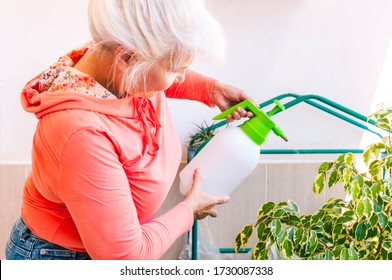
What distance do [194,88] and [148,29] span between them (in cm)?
38

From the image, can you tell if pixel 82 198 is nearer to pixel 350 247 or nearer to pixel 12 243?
pixel 12 243

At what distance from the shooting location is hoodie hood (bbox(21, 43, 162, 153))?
31.9 inches

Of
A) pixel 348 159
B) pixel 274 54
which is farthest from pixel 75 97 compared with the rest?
pixel 274 54

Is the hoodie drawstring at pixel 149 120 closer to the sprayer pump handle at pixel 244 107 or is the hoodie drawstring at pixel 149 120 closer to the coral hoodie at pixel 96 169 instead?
the coral hoodie at pixel 96 169

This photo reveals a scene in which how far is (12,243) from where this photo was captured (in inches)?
39.5

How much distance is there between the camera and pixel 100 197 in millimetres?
795

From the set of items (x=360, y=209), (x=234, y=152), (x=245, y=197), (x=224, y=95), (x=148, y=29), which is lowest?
(x=245, y=197)

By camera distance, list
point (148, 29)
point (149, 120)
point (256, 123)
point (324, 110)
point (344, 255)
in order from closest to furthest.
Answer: point (148, 29)
point (149, 120)
point (256, 123)
point (344, 255)
point (324, 110)

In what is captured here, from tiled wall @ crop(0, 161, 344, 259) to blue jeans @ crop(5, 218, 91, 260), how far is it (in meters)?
0.76

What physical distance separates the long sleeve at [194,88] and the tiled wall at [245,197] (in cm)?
62

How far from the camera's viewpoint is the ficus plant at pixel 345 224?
50.1 inches

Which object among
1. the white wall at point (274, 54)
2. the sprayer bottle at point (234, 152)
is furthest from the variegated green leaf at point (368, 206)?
the white wall at point (274, 54)

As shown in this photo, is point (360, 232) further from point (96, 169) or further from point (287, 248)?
point (96, 169)
